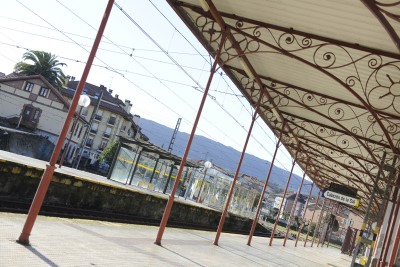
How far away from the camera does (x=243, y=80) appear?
11.7 m

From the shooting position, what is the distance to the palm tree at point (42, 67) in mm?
60469

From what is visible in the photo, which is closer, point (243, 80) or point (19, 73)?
point (243, 80)

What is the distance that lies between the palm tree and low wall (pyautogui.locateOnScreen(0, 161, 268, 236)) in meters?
48.8

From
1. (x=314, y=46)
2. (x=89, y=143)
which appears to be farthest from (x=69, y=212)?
(x=89, y=143)

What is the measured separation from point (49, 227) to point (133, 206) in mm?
7912

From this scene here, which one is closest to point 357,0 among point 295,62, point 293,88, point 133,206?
point 295,62

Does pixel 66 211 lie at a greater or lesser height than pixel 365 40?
lesser

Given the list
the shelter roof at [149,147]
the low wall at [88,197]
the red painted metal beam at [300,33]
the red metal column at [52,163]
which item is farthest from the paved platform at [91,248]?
the shelter roof at [149,147]

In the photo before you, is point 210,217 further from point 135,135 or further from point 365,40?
point 135,135

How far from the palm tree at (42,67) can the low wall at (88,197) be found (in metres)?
48.8

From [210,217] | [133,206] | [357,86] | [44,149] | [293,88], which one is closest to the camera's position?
[357,86]

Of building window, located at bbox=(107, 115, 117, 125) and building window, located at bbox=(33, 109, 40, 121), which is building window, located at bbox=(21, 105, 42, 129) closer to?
building window, located at bbox=(33, 109, 40, 121)

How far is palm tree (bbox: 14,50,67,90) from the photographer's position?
60469mm

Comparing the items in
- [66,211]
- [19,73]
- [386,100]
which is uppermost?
[19,73]
